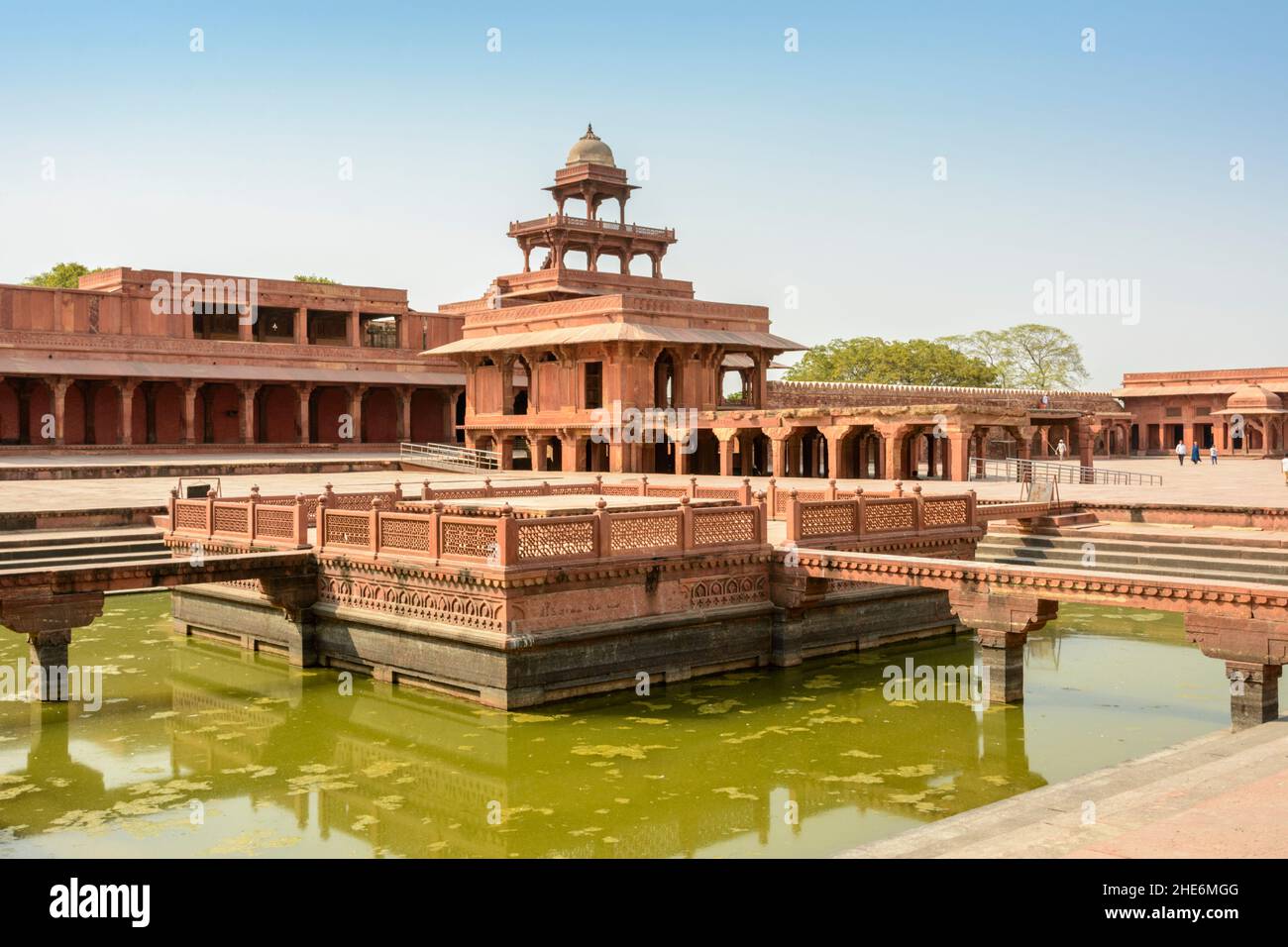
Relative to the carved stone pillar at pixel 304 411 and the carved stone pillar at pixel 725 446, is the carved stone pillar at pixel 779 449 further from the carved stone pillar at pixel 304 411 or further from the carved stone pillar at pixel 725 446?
the carved stone pillar at pixel 304 411

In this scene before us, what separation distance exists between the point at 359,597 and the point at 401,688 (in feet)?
4.89

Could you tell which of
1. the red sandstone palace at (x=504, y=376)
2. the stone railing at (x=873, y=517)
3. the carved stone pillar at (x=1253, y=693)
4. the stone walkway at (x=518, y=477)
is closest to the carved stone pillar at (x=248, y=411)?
the red sandstone palace at (x=504, y=376)

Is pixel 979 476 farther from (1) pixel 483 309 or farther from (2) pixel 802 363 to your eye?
(2) pixel 802 363

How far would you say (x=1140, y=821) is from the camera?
291 inches

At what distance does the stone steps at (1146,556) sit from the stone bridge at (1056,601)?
13.2 ft

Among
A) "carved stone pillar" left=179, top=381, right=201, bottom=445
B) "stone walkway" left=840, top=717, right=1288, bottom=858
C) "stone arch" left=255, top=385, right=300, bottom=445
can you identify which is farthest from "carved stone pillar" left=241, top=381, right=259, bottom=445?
"stone walkway" left=840, top=717, right=1288, bottom=858

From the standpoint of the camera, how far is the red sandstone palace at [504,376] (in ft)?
126

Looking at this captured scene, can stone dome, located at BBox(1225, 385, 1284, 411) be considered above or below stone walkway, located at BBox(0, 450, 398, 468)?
above

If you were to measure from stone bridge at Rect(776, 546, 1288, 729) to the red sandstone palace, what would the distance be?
17.2m

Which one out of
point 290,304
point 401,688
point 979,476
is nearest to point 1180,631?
point 401,688

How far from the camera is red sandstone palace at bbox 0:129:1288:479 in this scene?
38500 mm

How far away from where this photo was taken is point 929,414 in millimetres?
32781

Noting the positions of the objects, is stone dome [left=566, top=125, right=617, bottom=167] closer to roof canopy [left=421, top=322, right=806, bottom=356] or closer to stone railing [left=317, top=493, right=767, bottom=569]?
roof canopy [left=421, top=322, right=806, bottom=356]

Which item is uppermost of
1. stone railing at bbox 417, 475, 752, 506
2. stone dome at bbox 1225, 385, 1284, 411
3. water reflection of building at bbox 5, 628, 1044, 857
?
stone dome at bbox 1225, 385, 1284, 411
